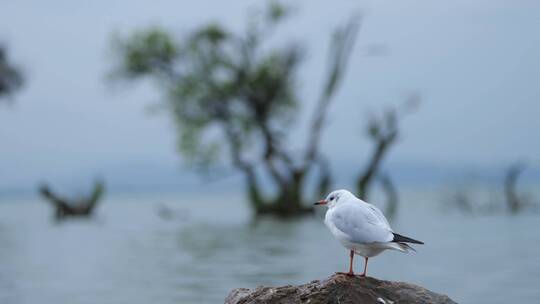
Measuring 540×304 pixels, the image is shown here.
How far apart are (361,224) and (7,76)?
3923 cm

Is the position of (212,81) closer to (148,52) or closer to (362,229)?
(148,52)

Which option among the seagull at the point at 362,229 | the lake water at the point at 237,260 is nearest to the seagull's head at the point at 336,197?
the seagull at the point at 362,229

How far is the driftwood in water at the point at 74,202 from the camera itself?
4025 cm

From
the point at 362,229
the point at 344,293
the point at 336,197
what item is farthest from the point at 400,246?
the point at 336,197

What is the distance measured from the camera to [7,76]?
43906 millimetres

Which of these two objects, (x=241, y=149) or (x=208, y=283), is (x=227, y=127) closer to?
(x=241, y=149)

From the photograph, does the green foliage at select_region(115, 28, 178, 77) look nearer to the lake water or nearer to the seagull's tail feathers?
the lake water

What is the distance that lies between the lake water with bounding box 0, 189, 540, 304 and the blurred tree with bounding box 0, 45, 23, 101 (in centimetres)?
759

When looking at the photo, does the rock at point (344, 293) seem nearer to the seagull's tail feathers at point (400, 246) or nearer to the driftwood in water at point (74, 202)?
the seagull's tail feathers at point (400, 246)

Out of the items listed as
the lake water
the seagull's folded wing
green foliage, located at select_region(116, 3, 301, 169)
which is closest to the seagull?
the seagull's folded wing

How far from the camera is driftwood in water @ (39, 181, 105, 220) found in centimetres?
4025

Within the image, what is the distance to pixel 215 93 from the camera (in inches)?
1574

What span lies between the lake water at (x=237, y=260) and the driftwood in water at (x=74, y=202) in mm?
1461

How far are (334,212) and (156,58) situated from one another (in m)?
33.8
